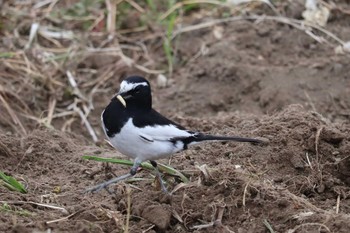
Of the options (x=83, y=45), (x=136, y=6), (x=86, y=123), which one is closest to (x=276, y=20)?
(x=136, y=6)

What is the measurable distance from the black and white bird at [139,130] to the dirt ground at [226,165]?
163 mm

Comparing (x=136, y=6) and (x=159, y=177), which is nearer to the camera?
(x=159, y=177)

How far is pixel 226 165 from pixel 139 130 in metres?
0.57

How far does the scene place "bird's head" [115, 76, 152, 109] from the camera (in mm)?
4148

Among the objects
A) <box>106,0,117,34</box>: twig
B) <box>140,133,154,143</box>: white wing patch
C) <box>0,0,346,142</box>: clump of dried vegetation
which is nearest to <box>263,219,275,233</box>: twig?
<box>140,133,154,143</box>: white wing patch

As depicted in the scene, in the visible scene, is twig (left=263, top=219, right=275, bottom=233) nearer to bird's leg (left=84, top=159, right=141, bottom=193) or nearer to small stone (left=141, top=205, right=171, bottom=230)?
small stone (left=141, top=205, right=171, bottom=230)

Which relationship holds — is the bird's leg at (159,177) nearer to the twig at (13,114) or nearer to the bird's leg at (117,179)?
the bird's leg at (117,179)

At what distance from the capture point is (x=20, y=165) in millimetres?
4766

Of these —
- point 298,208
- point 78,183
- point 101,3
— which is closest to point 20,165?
point 78,183

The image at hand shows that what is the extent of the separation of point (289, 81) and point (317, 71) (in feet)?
0.93

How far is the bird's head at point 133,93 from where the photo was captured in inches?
163

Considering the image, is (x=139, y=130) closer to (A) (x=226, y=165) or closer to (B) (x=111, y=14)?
(A) (x=226, y=165)

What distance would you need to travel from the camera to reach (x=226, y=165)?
436cm

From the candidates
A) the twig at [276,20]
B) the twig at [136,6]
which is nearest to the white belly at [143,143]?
the twig at [276,20]
